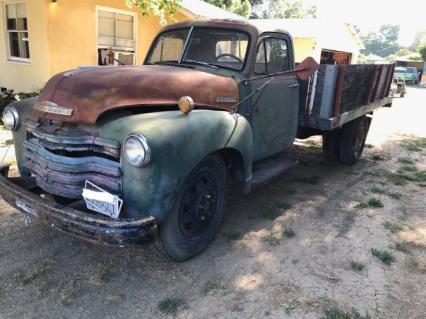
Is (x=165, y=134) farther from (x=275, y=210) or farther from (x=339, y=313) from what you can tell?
(x=275, y=210)

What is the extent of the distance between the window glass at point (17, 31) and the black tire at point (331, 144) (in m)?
8.49

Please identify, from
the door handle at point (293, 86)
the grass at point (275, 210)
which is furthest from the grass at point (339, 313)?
the door handle at point (293, 86)

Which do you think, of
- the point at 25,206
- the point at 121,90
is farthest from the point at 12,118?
the point at 121,90

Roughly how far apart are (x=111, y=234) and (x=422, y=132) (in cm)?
1029

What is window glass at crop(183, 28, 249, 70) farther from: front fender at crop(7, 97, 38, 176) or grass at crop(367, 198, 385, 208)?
grass at crop(367, 198, 385, 208)

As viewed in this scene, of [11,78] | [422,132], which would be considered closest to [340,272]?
[422,132]

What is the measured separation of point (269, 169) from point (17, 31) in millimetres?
9459

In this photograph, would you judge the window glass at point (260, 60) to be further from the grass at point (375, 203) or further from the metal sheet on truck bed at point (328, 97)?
the grass at point (375, 203)

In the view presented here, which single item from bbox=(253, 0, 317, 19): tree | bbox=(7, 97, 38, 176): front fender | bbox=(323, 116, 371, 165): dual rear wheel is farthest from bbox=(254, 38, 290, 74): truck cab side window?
bbox=(253, 0, 317, 19): tree

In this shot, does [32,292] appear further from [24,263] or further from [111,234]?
[111,234]

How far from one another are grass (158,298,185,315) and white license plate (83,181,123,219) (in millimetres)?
735

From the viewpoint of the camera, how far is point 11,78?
39.0 feet

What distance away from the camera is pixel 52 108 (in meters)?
3.40

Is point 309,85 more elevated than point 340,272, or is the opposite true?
point 309,85
